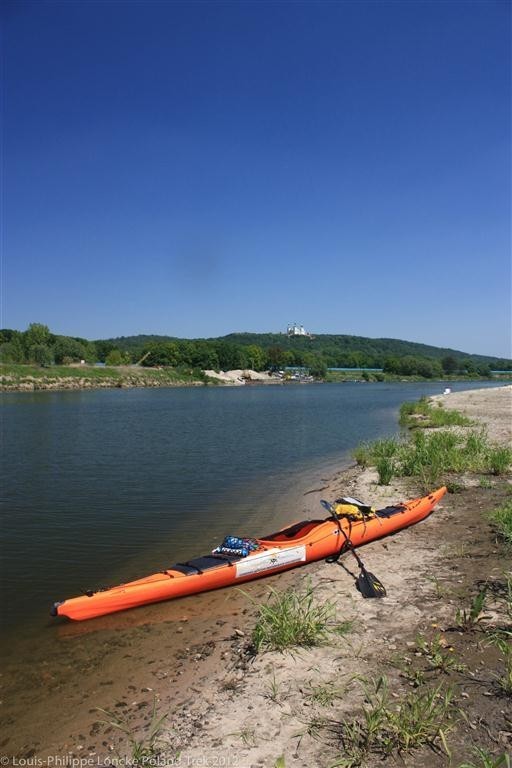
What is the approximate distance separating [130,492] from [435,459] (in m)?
8.34

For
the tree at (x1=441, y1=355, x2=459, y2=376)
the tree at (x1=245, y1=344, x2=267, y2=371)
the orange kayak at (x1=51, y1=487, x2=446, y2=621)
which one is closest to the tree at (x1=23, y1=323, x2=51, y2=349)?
the tree at (x1=245, y1=344, x2=267, y2=371)

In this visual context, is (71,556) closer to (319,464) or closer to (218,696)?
(218,696)

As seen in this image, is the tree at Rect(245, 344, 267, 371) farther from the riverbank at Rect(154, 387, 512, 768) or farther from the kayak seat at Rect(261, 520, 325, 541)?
the riverbank at Rect(154, 387, 512, 768)

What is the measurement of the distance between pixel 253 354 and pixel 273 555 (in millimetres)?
124468

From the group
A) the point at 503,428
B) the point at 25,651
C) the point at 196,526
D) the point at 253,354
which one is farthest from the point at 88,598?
the point at 253,354

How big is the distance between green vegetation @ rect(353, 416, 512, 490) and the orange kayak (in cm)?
317

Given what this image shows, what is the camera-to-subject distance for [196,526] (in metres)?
11.0

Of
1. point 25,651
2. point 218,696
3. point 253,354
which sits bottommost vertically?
point 25,651

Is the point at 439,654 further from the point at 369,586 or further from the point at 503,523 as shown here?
the point at 503,523

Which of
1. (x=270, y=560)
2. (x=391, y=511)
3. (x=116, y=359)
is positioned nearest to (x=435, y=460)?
(x=391, y=511)

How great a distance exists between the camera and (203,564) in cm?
750

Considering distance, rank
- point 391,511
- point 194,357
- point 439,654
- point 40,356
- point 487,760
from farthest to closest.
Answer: point 194,357
point 40,356
point 391,511
point 439,654
point 487,760

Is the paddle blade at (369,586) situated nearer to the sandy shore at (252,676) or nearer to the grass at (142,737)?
the sandy shore at (252,676)

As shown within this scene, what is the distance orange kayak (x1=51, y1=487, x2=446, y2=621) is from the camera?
6.73 m
